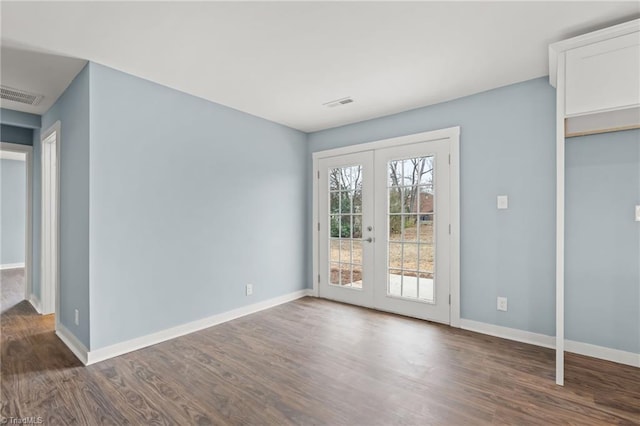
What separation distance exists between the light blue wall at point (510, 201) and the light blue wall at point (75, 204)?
3.53 m

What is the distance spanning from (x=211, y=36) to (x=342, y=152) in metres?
2.45

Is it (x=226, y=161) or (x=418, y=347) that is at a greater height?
(x=226, y=161)

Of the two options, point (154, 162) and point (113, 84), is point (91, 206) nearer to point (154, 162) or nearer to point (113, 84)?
point (154, 162)

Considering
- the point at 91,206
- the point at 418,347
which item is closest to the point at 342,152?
the point at 418,347

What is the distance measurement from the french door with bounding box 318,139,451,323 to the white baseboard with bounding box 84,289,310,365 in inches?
38.3

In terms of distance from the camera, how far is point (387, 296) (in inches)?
156

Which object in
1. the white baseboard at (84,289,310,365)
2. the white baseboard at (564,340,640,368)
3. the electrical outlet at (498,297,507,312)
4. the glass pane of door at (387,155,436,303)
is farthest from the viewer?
the glass pane of door at (387,155,436,303)

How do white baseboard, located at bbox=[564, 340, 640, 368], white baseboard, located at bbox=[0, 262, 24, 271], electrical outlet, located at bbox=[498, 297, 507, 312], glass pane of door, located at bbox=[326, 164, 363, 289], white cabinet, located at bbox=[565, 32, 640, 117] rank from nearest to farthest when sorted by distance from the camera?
white cabinet, located at bbox=[565, 32, 640, 117] < white baseboard, located at bbox=[564, 340, 640, 368] < electrical outlet, located at bbox=[498, 297, 507, 312] < glass pane of door, located at bbox=[326, 164, 363, 289] < white baseboard, located at bbox=[0, 262, 24, 271]

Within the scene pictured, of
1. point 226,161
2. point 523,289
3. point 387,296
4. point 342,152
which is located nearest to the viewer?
point 523,289

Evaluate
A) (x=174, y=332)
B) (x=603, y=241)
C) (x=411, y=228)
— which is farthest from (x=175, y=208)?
(x=603, y=241)

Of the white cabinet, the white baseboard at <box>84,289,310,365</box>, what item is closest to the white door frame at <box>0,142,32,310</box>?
the white baseboard at <box>84,289,310,365</box>

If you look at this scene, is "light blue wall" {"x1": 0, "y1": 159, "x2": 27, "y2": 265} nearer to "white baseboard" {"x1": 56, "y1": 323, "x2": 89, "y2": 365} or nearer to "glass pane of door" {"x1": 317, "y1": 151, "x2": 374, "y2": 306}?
"white baseboard" {"x1": 56, "y1": 323, "x2": 89, "y2": 365}

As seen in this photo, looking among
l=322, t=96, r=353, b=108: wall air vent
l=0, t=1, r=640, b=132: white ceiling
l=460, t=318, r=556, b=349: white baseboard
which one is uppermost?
l=0, t=1, r=640, b=132: white ceiling

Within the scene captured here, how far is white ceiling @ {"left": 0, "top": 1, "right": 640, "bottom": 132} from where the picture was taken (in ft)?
6.50
